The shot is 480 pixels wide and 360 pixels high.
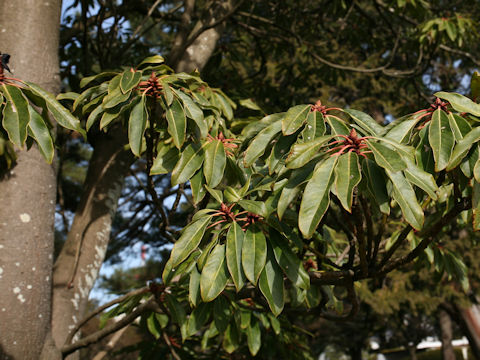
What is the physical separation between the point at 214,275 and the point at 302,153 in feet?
1.32

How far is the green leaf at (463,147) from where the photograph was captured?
1051 mm

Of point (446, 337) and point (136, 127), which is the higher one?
point (136, 127)

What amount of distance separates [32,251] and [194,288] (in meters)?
0.73

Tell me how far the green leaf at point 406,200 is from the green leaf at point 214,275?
0.48 m

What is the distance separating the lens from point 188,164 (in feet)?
4.81

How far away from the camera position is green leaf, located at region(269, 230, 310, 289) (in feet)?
3.96

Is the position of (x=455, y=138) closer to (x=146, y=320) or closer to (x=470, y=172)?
(x=470, y=172)

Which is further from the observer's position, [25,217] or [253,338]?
[253,338]

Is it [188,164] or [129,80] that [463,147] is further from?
[129,80]

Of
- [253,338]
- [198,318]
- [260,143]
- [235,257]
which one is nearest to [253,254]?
[235,257]

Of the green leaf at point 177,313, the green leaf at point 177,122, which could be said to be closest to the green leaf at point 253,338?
the green leaf at point 177,313

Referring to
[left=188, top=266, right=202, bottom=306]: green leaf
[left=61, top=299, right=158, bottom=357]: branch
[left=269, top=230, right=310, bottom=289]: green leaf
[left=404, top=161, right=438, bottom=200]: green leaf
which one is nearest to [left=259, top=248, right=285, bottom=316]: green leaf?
[left=269, top=230, right=310, bottom=289]: green leaf

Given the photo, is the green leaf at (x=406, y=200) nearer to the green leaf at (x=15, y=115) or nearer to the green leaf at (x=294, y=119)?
the green leaf at (x=294, y=119)

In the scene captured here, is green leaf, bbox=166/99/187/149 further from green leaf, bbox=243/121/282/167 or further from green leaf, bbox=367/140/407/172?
green leaf, bbox=367/140/407/172
